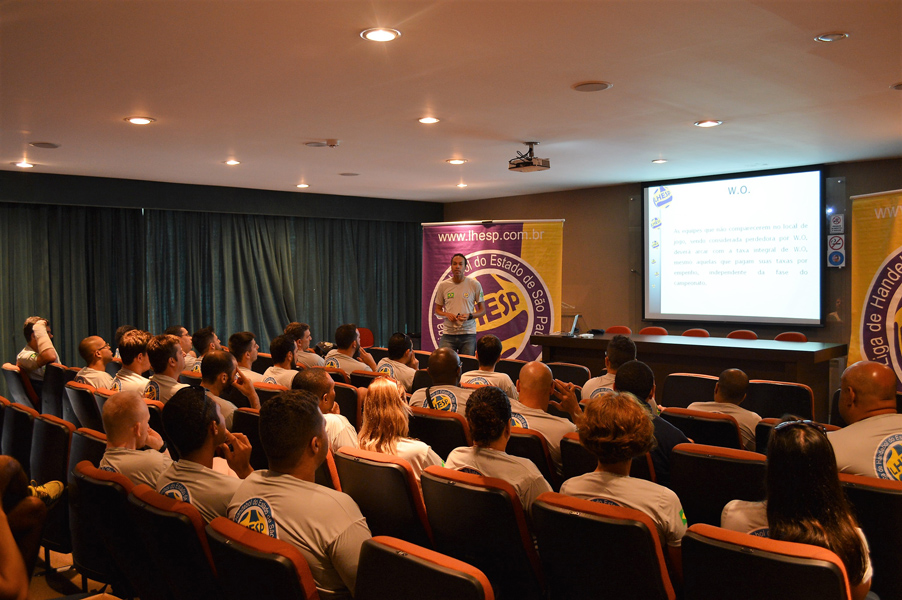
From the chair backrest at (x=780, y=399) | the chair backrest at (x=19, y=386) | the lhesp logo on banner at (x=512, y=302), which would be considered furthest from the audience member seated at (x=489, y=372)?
→ the chair backrest at (x=19, y=386)

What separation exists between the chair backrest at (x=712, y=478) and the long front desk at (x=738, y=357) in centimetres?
362

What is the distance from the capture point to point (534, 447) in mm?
3076

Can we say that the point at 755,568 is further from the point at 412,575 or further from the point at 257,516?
the point at 257,516

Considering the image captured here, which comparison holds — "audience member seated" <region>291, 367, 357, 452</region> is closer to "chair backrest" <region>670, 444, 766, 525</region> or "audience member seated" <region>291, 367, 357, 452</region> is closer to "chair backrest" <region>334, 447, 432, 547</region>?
"chair backrest" <region>334, 447, 432, 547</region>

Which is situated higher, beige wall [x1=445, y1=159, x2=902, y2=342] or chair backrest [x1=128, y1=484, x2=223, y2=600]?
beige wall [x1=445, y1=159, x2=902, y2=342]

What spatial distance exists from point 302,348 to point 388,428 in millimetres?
3757

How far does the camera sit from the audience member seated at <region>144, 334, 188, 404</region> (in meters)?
4.36

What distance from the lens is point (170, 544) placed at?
2.05m

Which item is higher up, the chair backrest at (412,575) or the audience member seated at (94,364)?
the audience member seated at (94,364)

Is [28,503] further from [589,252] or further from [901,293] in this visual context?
[589,252]

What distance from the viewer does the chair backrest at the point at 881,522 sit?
220cm

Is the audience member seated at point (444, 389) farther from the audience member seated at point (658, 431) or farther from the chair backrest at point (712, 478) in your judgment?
the chair backrest at point (712, 478)

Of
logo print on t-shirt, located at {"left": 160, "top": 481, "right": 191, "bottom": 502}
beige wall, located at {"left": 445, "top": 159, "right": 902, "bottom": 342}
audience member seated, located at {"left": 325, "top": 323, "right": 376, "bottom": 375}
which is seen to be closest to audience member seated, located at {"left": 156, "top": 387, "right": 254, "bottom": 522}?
logo print on t-shirt, located at {"left": 160, "top": 481, "right": 191, "bottom": 502}

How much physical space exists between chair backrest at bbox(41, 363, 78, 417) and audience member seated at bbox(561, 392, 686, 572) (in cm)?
450
